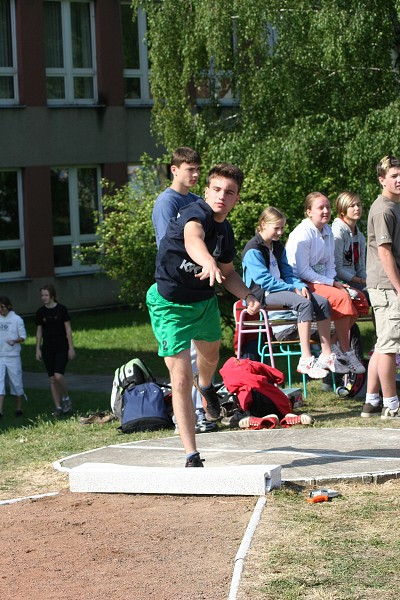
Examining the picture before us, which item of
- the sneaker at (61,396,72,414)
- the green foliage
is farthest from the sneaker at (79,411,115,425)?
the green foliage

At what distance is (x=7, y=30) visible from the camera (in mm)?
27625

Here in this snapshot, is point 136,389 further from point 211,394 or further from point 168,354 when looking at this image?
point 168,354

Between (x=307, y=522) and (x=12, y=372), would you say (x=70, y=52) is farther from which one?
(x=307, y=522)

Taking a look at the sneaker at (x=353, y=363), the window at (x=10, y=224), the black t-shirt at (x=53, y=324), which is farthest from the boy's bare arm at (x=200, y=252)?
the window at (x=10, y=224)

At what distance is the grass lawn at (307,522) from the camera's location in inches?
203

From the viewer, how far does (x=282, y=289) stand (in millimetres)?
11000

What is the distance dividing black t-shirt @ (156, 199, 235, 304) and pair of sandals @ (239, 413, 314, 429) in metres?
2.17

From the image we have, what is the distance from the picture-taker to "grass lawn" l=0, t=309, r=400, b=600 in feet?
17.0

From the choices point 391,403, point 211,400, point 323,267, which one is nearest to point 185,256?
point 211,400

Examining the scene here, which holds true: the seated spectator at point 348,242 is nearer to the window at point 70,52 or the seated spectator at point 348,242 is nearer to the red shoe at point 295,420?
the red shoe at point 295,420

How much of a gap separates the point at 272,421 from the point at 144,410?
1130 mm

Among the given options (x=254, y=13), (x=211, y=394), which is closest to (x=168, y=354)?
(x=211, y=394)

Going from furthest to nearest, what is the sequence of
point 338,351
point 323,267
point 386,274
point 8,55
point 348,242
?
point 8,55 → point 348,242 → point 323,267 → point 338,351 → point 386,274

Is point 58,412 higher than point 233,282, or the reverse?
point 233,282
